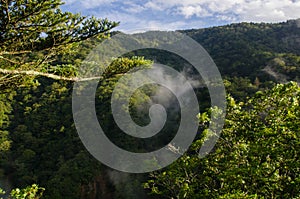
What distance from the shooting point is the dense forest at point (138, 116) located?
689 cm

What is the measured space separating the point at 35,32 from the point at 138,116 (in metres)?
34.1

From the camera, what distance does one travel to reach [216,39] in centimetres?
7294

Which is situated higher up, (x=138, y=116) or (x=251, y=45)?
(x=251, y=45)

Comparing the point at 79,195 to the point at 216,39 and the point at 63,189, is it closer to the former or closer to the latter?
the point at 63,189

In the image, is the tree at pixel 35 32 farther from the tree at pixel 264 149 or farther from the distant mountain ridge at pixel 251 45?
the distant mountain ridge at pixel 251 45

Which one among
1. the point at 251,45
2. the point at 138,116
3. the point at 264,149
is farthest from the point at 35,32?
the point at 251,45

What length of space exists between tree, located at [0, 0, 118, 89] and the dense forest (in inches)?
1.1

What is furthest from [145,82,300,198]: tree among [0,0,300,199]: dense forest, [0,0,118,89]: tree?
[0,0,118,89]: tree

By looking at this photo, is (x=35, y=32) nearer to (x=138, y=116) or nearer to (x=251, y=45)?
(x=138, y=116)

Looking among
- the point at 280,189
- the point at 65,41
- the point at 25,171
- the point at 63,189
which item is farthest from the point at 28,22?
the point at 25,171

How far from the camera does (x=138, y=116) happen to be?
4131 cm

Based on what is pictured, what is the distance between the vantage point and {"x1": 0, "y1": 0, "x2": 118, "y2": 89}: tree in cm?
640

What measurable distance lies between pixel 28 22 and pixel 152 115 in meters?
36.8

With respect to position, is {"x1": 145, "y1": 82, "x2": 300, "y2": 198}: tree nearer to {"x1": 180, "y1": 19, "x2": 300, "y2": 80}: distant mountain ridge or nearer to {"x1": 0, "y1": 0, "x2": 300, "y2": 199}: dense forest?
{"x1": 0, "y1": 0, "x2": 300, "y2": 199}: dense forest
